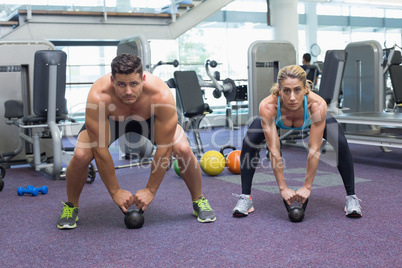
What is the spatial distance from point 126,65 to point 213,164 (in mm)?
1802

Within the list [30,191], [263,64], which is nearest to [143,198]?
[30,191]

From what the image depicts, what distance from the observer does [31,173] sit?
436cm

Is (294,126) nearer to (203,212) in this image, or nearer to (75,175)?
(203,212)

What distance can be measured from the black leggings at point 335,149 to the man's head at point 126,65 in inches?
30.1

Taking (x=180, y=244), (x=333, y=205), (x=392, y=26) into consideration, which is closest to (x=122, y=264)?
(x=180, y=244)

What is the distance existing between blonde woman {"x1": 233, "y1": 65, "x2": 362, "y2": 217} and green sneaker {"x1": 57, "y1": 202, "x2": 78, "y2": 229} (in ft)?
2.73

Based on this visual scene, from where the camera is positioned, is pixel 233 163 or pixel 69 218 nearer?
pixel 69 218

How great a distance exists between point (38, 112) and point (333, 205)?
2.51 m

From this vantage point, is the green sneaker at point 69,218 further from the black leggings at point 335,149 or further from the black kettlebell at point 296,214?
the black kettlebell at point 296,214

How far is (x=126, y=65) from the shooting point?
2102 millimetres

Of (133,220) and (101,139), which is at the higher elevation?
(101,139)

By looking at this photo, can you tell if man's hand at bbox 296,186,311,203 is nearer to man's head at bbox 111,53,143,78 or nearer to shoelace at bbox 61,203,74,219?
man's head at bbox 111,53,143,78

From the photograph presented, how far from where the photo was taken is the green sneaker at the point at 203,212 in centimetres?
245

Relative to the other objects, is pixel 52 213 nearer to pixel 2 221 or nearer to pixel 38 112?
pixel 2 221
